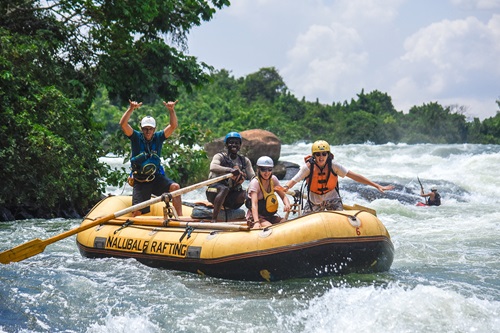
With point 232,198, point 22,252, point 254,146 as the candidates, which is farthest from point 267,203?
point 254,146

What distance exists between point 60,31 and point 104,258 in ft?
24.2

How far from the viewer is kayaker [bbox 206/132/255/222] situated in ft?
27.8

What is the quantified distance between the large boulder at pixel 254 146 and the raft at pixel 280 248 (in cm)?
1322

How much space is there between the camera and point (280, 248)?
725 centimetres

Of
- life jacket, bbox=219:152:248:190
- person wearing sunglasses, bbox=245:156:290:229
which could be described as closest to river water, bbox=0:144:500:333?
person wearing sunglasses, bbox=245:156:290:229

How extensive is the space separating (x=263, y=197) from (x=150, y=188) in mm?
1676

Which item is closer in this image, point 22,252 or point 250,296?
point 250,296

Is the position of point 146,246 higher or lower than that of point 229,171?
lower

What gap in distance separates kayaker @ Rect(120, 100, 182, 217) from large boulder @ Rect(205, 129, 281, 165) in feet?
39.6

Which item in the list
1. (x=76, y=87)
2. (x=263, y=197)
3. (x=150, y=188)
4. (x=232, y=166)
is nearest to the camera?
(x=263, y=197)

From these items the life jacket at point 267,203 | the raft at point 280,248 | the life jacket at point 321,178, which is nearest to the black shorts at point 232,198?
the life jacket at point 267,203

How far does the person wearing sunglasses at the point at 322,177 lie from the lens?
7.99 meters

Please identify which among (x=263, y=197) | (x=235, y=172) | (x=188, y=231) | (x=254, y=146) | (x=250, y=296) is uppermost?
(x=254, y=146)

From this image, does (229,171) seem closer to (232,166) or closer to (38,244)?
(232,166)
